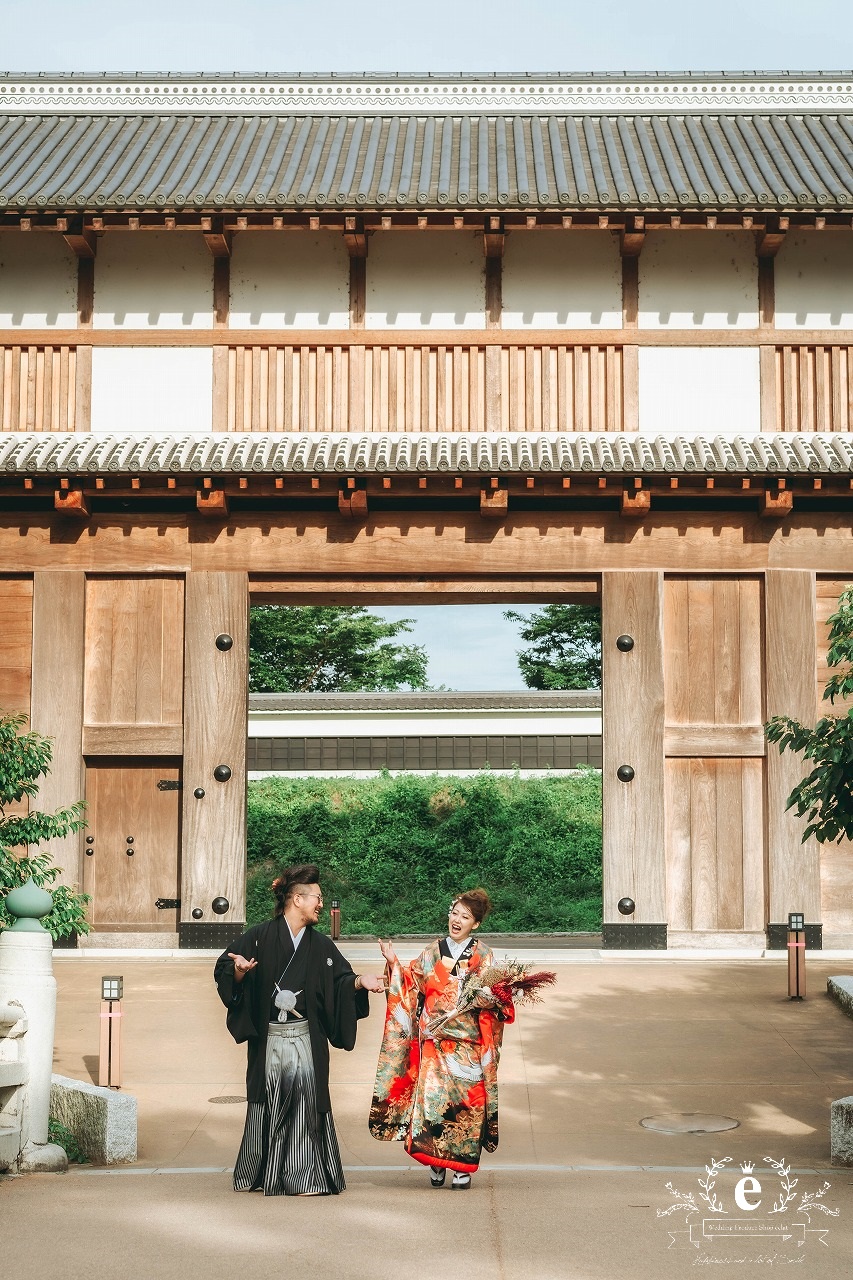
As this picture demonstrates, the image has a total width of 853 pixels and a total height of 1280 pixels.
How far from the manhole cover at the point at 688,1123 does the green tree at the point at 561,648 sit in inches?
1081

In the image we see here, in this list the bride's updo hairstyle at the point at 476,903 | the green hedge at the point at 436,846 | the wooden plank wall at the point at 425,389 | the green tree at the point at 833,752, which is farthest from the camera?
the green hedge at the point at 436,846

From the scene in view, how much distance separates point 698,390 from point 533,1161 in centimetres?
919

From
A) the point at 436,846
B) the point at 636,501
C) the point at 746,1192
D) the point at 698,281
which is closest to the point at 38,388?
the point at 636,501

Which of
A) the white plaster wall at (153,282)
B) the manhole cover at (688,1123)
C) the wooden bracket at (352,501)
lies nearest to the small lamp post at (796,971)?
the manhole cover at (688,1123)

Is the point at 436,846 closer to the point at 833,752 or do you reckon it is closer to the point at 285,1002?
the point at 833,752

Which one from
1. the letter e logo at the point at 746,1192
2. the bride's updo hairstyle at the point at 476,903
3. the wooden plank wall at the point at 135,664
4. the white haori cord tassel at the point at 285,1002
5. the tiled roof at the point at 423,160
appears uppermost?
the tiled roof at the point at 423,160

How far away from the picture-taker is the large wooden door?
1367 cm

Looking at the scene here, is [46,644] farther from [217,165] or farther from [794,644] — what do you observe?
[794,644]

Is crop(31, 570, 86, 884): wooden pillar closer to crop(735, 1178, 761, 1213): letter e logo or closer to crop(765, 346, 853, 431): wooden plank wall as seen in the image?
crop(765, 346, 853, 431): wooden plank wall

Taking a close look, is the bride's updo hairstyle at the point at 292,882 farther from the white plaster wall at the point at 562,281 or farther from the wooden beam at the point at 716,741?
the white plaster wall at the point at 562,281

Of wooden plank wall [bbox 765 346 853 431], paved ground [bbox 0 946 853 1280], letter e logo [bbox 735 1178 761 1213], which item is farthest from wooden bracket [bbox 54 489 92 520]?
letter e logo [bbox 735 1178 761 1213]

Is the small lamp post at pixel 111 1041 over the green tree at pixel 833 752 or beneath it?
beneath

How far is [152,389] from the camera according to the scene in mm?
14078

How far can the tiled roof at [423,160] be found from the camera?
1341cm
